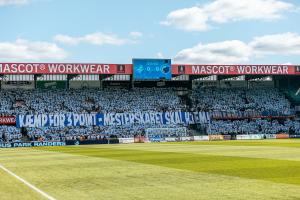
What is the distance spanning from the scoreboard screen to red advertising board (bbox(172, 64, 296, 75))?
7.86ft

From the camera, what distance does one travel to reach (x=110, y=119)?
82562 mm

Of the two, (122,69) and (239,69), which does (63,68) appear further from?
(239,69)

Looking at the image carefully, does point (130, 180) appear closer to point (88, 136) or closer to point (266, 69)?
point (88, 136)

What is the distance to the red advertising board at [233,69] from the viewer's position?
8862 centimetres

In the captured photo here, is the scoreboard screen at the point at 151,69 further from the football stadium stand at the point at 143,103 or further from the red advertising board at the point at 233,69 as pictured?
the red advertising board at the point at 233,69

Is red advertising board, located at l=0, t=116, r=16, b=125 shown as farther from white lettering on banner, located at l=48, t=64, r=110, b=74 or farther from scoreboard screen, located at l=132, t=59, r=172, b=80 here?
scoreboard screen, located at l=132, t=59, r=172, b=80

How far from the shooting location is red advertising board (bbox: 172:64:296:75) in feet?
291

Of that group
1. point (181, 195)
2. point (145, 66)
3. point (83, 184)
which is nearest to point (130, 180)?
point (83, 184)

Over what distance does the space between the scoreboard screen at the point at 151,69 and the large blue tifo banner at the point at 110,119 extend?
6.39 metres

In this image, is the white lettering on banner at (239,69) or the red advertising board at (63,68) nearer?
the red advertising board at (63,68)

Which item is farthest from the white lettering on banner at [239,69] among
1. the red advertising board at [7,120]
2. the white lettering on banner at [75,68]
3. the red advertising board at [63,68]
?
A: the red advertising board at [7,120]

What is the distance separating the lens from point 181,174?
21.0m

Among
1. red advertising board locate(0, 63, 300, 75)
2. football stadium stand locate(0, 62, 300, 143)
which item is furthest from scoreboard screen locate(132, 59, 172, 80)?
red advertising board locate(0, 63, 300, 75)

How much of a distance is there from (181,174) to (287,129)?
69388 millimetres
